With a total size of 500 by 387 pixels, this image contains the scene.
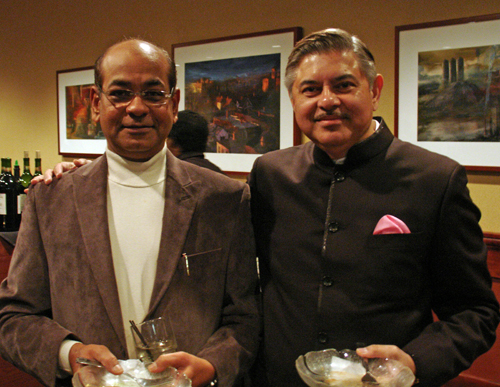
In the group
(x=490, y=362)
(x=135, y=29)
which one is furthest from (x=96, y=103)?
(x=135, y=29)

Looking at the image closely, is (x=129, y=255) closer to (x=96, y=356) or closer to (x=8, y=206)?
(x=96, y=356)

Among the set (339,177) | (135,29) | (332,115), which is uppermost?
(135,29)

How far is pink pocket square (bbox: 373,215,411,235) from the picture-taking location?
1.39 m

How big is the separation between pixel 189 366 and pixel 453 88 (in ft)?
6.67

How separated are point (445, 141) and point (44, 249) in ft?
6.78

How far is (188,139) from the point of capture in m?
2.99

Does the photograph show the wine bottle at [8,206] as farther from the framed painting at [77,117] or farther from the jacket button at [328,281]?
the jacket button at [328,281]

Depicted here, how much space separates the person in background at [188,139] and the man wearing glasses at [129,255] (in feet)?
4.87

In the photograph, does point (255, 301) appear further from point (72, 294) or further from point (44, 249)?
point (44, 249)

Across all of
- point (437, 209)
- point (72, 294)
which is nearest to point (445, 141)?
point (437, 209)

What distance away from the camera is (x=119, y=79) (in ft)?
4.50

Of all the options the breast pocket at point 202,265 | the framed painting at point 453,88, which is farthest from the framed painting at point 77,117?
the breast pocket at point 202,265

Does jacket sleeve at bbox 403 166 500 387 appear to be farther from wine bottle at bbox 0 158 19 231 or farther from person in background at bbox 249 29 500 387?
wine bottle at bbox 0 158 19 231

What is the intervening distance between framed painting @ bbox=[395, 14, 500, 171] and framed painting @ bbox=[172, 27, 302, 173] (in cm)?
73
